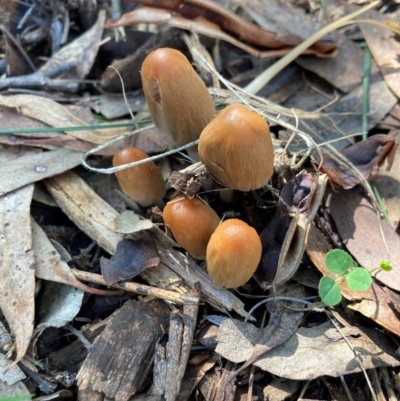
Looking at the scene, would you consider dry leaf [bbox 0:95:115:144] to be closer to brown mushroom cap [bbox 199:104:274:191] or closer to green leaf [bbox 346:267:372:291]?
brown mushroom cap [bbox 199:104:274:191]

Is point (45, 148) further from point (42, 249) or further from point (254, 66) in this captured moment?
point (254, 66)

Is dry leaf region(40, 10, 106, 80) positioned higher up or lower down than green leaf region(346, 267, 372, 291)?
higher up

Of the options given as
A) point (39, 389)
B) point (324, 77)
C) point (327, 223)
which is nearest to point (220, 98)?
point (324, 77)

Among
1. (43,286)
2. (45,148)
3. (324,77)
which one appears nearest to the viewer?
(43,286)

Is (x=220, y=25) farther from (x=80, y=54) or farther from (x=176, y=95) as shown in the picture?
(x=176, y=95)

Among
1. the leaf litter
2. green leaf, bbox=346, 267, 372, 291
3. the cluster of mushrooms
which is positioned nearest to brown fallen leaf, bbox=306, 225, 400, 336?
the leaf litter

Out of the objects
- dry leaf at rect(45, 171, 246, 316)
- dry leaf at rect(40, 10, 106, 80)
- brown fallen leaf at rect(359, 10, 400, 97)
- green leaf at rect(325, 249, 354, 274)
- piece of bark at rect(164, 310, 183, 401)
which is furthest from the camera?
dry leaf at rect(40, 10, 106, 80)
